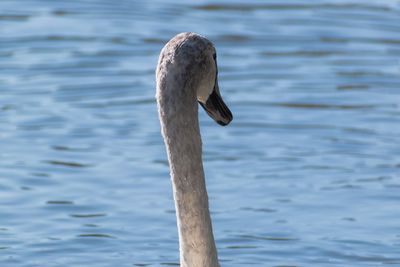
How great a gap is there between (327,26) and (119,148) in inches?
183

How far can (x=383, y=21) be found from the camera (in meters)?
16.8

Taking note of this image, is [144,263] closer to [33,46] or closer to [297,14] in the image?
[33,46]

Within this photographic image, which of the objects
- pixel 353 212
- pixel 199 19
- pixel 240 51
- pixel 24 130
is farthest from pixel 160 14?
pixel 353 212

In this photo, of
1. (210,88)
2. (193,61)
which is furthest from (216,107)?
(193,61)

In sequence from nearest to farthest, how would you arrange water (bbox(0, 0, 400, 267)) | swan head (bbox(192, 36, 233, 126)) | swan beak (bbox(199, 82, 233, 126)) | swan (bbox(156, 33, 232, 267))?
swan (bbox(156, 33, 232, 267)) < swan head (bbox(192, 36, 233, 126)) < swan beak (bbox(199, 82, 233, 126)) < water (bbox(0, 0, 400, 267))

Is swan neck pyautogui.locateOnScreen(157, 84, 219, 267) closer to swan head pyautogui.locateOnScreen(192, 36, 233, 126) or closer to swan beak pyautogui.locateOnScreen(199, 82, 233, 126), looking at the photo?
swan head pyautogui.locateOnScreen(192, 36, 233, 126)

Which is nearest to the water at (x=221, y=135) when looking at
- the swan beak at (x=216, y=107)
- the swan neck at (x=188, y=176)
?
the swan beak at (x=216, y=107)

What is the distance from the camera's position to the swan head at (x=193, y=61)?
7.89 metres

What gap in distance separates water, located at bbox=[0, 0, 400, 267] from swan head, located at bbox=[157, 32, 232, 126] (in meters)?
2.15

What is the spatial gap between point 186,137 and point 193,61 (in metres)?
0.38


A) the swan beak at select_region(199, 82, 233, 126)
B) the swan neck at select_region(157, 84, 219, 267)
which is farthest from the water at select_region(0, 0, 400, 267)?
the swan neck at select_region(157, 84, 219, 267)

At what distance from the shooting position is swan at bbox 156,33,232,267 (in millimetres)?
7887

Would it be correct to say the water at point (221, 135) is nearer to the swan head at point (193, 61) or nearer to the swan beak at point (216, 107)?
the swan beak at point (216, 107)

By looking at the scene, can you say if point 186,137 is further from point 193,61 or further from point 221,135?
point 221,135
